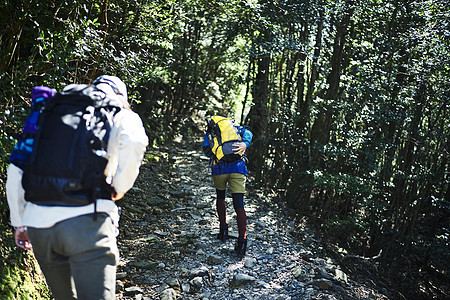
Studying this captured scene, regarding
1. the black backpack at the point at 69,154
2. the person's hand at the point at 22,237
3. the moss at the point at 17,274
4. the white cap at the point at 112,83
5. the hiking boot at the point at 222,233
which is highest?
the white cap at the point at 112,83

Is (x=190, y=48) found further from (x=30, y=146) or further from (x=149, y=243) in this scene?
(x=30, y=146)

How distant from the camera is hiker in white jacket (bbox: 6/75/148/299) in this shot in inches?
81.6

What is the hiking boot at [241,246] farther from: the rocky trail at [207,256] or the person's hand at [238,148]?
the person's hand at [238,148]

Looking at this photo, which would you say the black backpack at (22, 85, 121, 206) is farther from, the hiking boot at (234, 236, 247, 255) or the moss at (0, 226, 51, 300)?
the hiking boot at (234, 236, 247, 255)

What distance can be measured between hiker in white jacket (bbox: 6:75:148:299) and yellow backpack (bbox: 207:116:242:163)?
2822 millimetres

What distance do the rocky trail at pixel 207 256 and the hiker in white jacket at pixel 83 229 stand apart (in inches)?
84.7

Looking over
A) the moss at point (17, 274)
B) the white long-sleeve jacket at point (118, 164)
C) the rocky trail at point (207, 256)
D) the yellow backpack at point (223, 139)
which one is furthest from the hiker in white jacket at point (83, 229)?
the yellow backpack at point (223, 139)

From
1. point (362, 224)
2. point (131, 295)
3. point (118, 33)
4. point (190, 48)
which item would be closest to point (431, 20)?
point (362, 224)

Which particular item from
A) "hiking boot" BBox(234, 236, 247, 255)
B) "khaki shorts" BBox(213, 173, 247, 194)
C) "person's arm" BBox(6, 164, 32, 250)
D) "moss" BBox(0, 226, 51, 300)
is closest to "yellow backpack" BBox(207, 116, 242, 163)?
"khaki shorts" BBox(213, 173, 247, 194)

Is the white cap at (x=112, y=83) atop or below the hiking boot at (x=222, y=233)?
atop

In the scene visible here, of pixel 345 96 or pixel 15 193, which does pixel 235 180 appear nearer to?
pixel 15 193

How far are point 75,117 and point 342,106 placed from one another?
254 inches

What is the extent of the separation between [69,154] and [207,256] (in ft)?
12.2

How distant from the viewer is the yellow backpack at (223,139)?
513 cm
